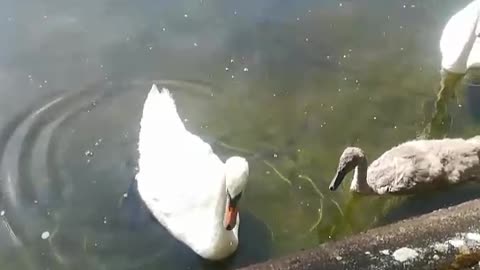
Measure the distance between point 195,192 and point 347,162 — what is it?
2.90 feet

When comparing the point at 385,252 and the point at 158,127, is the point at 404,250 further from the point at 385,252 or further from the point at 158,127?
the point at 158,127

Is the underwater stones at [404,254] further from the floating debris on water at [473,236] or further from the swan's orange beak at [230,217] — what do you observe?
the swan's orange beak at [230,217]

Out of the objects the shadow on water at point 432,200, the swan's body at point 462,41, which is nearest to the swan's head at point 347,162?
the shadow on water at point 432,200

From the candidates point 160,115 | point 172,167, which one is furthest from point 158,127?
point 172,167

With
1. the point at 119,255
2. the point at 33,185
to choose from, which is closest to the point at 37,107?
the point at 33,185

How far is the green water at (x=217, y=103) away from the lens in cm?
432

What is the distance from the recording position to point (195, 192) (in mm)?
4043

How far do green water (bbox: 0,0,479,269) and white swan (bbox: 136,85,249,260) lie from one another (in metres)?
0.17

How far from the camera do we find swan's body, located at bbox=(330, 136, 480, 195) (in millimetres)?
4375

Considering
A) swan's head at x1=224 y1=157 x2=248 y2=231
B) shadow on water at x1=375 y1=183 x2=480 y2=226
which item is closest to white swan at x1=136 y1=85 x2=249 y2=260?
swan's head at x1=224 y1=157 x2=248 y2=231

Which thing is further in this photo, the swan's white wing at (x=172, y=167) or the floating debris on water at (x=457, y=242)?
the swan's white wing at (x=172, y=167)

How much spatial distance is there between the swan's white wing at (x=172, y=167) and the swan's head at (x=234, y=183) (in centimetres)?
12

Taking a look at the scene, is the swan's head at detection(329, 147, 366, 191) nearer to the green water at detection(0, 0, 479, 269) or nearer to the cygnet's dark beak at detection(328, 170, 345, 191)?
the cygnet's dark beak at detection(328, 170, 345, 191)

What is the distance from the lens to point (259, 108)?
5.03 m
